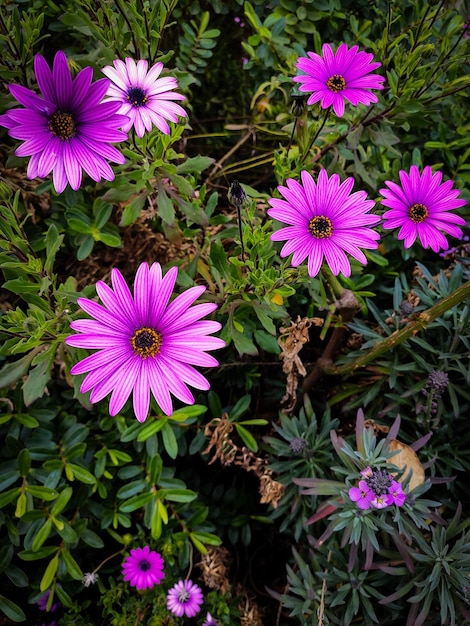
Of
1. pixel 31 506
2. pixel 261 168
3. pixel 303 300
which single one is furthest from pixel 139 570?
pixel 261 168

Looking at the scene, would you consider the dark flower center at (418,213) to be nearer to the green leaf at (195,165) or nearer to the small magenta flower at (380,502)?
the green leaf at (195,165)

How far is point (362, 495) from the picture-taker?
0.87m

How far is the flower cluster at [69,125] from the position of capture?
2.50 ft

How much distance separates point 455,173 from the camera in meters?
1.33

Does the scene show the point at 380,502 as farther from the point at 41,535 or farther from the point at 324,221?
the point at 41,535

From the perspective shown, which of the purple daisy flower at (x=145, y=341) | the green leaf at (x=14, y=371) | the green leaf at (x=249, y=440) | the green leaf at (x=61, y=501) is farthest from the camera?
the green leaf at (x=249, y=440)

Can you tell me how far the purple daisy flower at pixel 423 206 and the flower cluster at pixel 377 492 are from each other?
413mm

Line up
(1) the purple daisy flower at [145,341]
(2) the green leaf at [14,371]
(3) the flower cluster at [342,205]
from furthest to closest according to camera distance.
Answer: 1. (2) the green leaf at [14,371]
2. (3) the flower cluster at [342,205]
3. (1) the purple daisy flower at [145,341]

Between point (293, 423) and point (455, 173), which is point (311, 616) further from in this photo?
point (455, 173)

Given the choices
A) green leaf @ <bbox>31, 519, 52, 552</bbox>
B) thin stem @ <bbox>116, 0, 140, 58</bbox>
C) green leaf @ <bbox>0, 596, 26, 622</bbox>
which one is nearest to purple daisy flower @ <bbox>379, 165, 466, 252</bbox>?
thin stem @ <bbox>116, 0, 140, 58</bbox>

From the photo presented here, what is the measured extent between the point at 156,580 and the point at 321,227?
32.4 inches

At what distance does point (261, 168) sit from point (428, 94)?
1.61ft

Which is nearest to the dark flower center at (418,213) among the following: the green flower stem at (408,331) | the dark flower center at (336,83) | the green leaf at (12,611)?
the green flower stem at (408,331)

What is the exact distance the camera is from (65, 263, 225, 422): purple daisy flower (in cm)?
73
